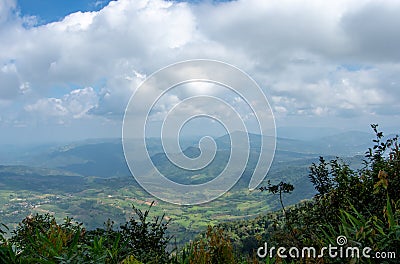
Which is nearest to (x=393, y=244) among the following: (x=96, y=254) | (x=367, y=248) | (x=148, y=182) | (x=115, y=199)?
(x=367, y=248)

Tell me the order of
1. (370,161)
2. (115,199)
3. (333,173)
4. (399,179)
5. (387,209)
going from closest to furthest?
(387,209)
(399,179)
(370,161)
(333,173)
(115,199)

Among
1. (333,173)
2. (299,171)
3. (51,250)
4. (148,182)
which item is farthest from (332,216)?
(299,171)

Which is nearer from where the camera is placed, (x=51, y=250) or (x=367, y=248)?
(x=367, y=248)

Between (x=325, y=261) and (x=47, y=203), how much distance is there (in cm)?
15150

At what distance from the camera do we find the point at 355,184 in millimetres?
5523

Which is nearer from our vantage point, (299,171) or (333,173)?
Result: (333,173)

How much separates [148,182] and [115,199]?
433ft

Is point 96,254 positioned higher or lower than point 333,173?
lower

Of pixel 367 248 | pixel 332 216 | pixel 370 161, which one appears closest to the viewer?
pixel 367 248

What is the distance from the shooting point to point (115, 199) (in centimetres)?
13188

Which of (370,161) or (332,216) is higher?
(370,161)

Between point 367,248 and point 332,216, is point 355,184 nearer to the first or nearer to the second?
point 332,216

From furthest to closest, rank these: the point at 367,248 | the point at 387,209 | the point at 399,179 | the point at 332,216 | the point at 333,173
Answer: the point at 333,173 < the point at 332,216 < the point at 399,179 < the point at 387,209 < the point at 367,248

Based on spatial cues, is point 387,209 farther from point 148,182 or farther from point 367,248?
point 148,182
